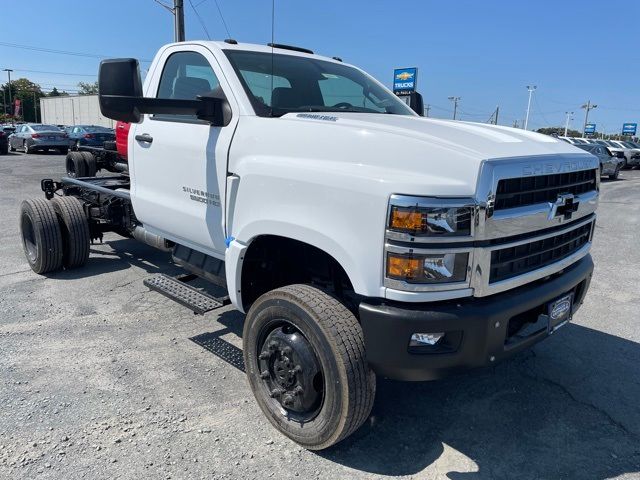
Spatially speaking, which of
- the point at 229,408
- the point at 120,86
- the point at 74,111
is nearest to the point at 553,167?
the point at 229,408

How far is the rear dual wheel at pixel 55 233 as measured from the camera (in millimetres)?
5449

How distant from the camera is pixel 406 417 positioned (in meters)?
3.14

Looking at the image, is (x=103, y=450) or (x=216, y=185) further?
(x=216, y=185)

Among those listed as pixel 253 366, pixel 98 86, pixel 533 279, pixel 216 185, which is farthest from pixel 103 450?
pixel 533 279

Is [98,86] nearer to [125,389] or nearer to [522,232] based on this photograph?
[125,389]

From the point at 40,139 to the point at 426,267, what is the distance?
88.9ft

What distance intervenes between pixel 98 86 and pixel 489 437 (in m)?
3.05

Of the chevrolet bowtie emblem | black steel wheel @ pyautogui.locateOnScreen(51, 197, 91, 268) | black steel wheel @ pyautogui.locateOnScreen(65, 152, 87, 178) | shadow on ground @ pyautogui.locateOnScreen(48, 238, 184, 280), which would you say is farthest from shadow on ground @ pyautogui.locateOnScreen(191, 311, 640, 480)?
black steel wheel @ pyautogui.locateOnScreen(65, 152, 87, 178)

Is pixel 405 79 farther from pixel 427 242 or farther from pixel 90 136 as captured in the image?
pixel 427 242

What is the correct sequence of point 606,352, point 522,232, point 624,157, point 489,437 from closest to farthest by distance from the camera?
point 522,232, point 489,437, point 606,352, point 624,157

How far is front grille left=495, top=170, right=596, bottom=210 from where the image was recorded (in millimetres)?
2406

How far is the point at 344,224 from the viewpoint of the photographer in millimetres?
2424

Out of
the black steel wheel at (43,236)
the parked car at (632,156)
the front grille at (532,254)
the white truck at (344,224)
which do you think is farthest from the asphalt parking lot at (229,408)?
the parked car at (632,156)

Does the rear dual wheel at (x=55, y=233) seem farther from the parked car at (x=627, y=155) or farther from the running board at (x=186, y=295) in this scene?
the parked car at (x=627, y=155)
